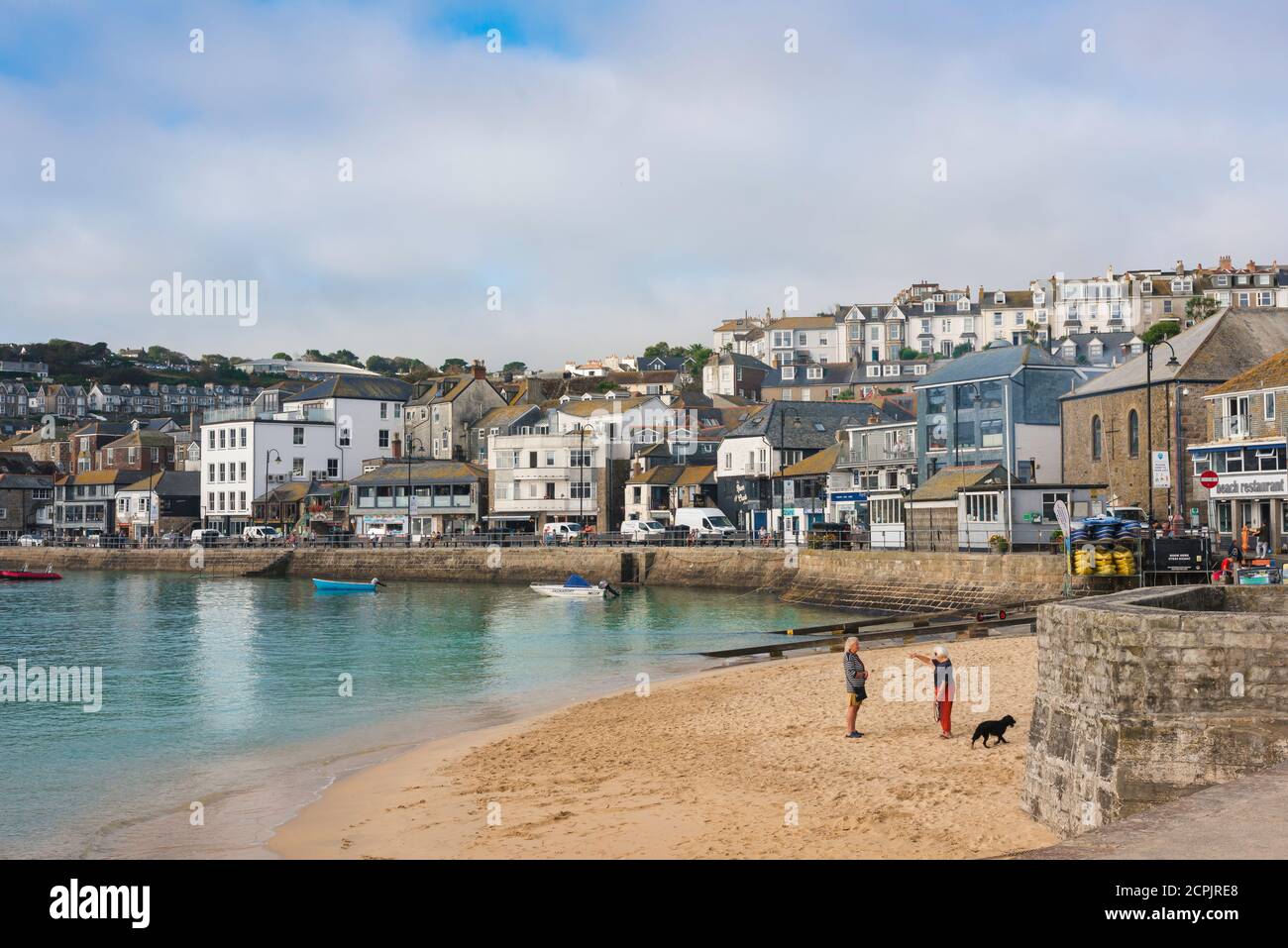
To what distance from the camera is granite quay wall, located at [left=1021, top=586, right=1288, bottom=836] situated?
1167cm

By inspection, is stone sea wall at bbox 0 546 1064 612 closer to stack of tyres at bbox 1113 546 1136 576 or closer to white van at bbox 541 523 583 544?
white van at bbox 541 523 583 544

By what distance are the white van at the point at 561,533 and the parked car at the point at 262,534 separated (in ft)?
80.5

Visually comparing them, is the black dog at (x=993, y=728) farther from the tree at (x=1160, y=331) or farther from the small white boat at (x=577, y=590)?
the tree at (x=1160, y=331)

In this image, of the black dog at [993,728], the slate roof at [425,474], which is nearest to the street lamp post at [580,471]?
the slate roof at [425,474]

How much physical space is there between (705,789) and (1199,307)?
129256 millimetres

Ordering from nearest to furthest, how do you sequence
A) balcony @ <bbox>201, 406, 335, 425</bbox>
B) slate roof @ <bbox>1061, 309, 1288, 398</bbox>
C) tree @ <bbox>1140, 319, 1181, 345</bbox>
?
slate roof @ <bbox>1061, 309, 1288, 398</bbox> → balcony @ <bbox>201, 406, 335, 425</bbox> → tree @ <bbox>1140, 319, 1181, 345</bbox>

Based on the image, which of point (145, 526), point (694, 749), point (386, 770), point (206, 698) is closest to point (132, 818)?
point (386, 770)

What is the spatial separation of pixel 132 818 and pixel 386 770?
4396 millimetres

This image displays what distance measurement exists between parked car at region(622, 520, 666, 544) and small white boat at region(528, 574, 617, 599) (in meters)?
13.0

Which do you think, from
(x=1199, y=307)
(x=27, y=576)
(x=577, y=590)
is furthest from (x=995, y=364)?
(x=1199, y=307)

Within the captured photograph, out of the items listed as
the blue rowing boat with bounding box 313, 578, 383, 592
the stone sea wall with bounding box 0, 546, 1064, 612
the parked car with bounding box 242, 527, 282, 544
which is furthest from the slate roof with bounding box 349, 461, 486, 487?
the blue rowing boat with bounding box 313, 578, 383, 592

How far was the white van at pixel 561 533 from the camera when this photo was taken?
3118 inches

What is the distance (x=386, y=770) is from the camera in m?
21.8

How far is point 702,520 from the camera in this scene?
81250mm
